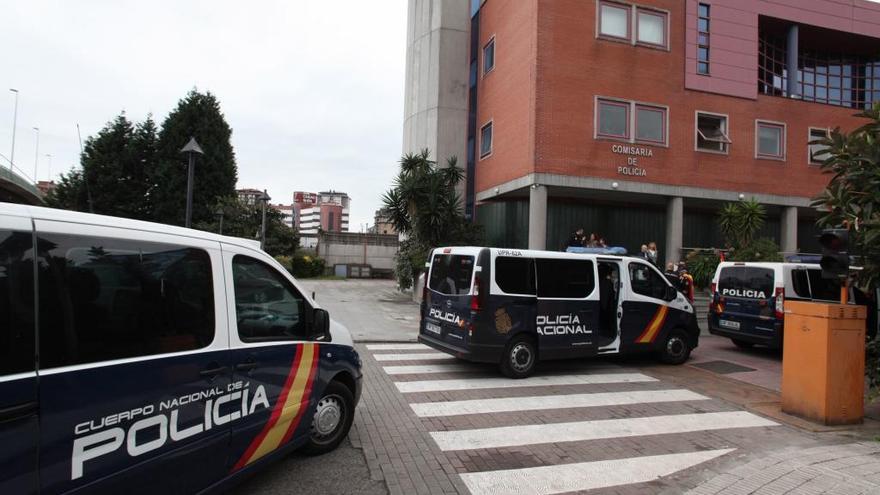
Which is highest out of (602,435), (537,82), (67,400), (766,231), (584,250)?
(537,82)

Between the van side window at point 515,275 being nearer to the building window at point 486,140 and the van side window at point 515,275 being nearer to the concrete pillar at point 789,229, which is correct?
the building window at point 486,140

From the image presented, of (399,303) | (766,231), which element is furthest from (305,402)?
(766,231)

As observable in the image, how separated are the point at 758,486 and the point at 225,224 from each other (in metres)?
31.1

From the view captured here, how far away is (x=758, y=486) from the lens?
424 cm

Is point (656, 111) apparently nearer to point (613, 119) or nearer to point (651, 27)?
point (613, 119)

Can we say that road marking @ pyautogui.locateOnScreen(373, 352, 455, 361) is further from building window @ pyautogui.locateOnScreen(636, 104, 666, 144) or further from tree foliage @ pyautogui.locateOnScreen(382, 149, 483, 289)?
building window @ pyautogui.locateOnScreen(636, 104, 666, 144)

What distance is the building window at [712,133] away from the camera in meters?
19.4

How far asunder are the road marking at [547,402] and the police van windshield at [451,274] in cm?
179

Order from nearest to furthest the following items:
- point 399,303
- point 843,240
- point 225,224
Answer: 1. point 843,240
2. point 399,303
3. point 225,224

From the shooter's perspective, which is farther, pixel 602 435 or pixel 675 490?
pixel 602 435

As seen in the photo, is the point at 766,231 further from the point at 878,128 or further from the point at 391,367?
the point at 391,367

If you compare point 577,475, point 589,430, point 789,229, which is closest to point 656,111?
point 789,229

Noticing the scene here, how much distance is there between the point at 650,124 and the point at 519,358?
13.9 metres

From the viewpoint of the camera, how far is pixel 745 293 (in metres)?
10.6
